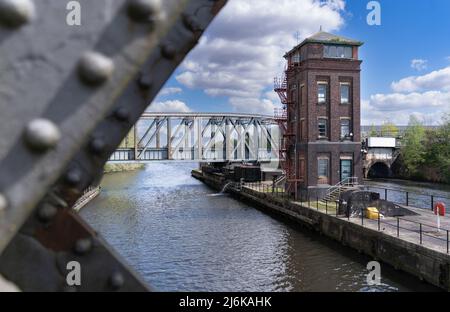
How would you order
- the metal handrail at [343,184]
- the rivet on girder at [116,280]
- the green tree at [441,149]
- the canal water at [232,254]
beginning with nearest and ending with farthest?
the rivet on girder at [116,280] < the canal water at [232,254] < the metal handrail at [343,184] < the green tree at [441,149]

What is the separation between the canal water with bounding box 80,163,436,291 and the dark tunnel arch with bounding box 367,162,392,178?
51.6 meters

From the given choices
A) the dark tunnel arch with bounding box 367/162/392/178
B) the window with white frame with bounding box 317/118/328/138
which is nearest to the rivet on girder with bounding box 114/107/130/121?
the window with white frame with bounding box 317/118/328/138

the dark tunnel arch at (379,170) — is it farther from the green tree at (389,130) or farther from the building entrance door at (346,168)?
the building entrance door at (346,168)

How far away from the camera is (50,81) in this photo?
1.67 metres

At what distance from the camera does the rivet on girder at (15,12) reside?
5.15 ft

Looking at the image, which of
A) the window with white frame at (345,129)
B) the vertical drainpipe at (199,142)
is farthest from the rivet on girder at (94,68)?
the vertical drainpipe at (199,142)

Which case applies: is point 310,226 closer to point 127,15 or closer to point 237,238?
point 237,238

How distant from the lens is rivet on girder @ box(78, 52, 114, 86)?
1.67m

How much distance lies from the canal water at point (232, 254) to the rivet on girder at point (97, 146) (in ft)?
47.6

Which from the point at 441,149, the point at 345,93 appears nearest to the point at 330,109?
the point at 345,93

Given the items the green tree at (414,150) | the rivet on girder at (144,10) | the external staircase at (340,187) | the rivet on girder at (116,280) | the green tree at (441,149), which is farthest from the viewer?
the green tree at (414,150)

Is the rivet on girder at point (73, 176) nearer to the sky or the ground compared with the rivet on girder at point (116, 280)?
nearer to the sky
